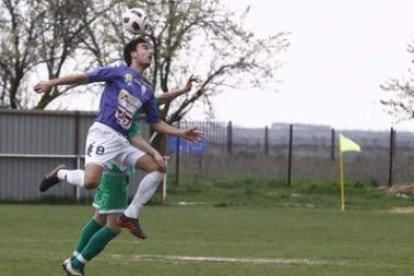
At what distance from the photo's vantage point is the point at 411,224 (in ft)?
76.5

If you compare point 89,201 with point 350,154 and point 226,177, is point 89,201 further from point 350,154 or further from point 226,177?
point 350,154

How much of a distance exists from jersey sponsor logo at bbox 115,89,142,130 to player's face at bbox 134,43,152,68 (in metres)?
0.41

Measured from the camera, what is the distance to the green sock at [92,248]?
1065 centimetres

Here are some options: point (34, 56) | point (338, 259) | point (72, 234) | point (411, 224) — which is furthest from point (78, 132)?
point (338, 259)

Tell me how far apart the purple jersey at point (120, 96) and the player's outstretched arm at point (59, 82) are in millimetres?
92

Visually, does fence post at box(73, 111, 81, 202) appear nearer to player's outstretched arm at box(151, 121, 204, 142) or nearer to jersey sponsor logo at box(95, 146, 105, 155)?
player's outstretched arm at box(151, 121, 204, 142)

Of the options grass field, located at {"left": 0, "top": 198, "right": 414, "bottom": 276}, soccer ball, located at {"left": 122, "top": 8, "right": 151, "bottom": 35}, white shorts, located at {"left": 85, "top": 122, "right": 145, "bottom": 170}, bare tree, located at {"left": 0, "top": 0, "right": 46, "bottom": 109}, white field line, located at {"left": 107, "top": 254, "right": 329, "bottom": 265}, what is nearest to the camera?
white shorts, located at {"left": 85, "top": 122, "right": 145, "bottom": 170}

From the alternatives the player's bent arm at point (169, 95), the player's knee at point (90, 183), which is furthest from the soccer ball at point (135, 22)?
the player's knee at point (90, 183)

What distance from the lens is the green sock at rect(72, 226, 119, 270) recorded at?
10.6 m

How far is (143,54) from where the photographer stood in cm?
1088

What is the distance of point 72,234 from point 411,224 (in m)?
8.60

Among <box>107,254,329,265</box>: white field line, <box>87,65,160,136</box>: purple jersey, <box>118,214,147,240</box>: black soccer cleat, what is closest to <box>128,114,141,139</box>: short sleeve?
<box>87,65,160,136</box>: purple jersey

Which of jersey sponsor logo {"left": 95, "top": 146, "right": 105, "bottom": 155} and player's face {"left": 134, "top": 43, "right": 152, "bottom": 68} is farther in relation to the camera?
player's face {"left": 134, "top": 43, "right": 152, "bottom": 68}

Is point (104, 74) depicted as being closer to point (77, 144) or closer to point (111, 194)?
point (111, 194)
